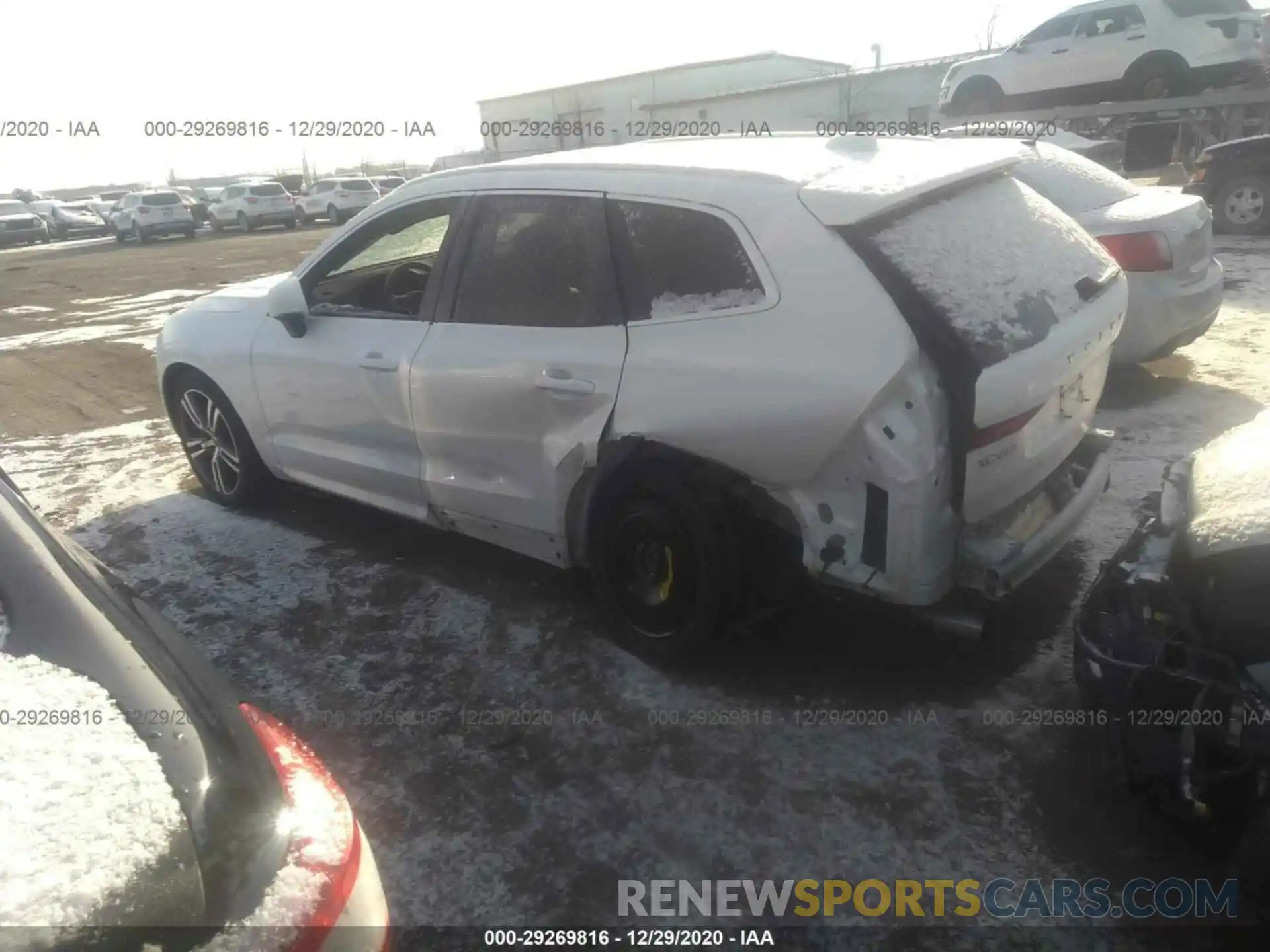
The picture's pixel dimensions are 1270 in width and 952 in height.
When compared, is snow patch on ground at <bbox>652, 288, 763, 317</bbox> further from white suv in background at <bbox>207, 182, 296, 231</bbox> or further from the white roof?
white suv in background at <bbox>207, 182, 296, 231</bbox>

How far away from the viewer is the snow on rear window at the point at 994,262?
2.61 m

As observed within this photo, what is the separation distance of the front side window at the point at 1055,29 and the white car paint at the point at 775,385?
13909 mm

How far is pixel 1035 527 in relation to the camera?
305cm

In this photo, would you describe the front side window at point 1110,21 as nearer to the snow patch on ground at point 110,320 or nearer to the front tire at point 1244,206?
the front tire at point 1244,206

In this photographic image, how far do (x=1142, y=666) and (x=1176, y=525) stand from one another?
0.45 m

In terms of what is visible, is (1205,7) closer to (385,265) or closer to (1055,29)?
(1055,29)

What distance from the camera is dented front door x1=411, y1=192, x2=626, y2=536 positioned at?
317 cm

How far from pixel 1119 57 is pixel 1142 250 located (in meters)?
11.1

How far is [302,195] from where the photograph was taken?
3070cm

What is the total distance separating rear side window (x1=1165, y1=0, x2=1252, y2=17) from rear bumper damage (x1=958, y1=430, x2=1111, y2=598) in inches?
531

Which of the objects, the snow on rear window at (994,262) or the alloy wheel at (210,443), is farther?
the alloy wheel at (210,443)

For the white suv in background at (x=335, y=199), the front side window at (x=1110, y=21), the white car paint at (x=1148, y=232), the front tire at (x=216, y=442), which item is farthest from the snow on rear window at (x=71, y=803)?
the white suv in background at (x=335, y=199)

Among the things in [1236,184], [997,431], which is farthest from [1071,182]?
[1236,184]

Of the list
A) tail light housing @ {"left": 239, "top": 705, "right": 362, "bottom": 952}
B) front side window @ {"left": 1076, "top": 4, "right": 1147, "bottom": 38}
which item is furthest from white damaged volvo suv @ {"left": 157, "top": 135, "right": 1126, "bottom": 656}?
front side window @ {"left": 1076, "top": 4, "right": 1147, "bottom": 38}
